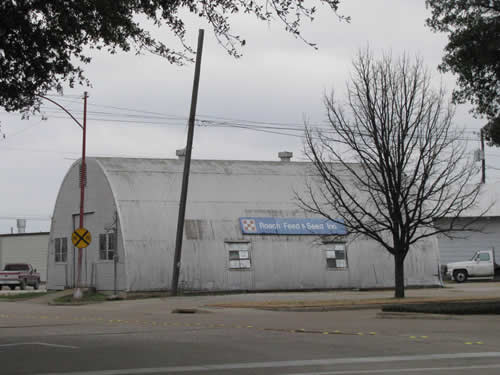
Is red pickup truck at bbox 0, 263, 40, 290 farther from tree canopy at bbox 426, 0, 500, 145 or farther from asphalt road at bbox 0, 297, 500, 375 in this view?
tree canopy at bbox 426, 0, 500, 145

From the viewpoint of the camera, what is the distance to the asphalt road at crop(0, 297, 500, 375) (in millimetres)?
11898

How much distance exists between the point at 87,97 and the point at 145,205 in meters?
5.51

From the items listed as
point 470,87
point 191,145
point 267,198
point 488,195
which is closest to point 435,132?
point 470,87

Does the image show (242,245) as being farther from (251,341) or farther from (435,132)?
(251,341)

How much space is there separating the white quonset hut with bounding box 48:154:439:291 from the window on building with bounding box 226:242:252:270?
0.15 ft

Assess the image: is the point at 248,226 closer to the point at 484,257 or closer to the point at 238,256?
the point at 238,256

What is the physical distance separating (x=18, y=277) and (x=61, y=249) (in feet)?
46.0


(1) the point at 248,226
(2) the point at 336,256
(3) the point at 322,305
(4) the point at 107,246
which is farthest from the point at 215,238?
(3) the point at 322,305

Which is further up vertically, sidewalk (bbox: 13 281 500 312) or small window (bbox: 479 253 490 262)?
small window (bbox: 479 253 490 262)

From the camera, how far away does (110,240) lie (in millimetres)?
38156

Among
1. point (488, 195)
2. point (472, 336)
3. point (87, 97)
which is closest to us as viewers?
point (472, 336)

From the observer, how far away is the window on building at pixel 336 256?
39969 millimetres

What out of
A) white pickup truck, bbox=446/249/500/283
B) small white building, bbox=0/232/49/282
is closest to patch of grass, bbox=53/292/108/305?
white pickup truck, bbox=446/249/500/283

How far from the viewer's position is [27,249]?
7462cm
